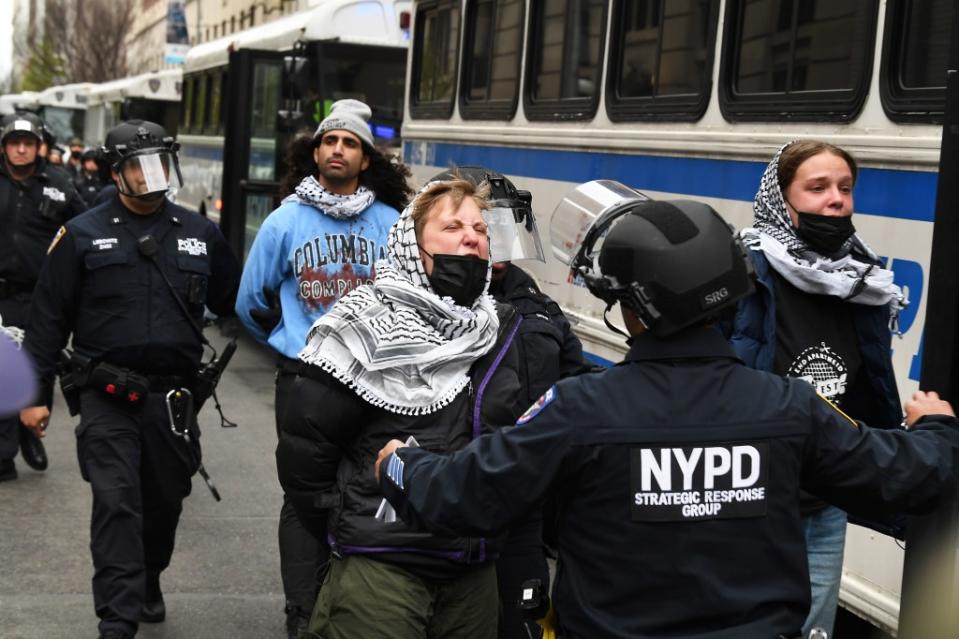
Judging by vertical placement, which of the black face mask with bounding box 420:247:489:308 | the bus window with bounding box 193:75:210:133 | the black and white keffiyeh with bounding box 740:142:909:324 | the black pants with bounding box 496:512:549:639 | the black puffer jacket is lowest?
the black pants with bounding box 496:512:549:639

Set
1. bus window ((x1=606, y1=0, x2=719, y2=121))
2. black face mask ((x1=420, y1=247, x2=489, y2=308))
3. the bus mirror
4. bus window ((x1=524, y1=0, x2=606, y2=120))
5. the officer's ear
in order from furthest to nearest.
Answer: the bus mirror < bus window ((x1=524, y1=0, x2=606, y2=120)) < bus window ((x1=606, y1=0, x2=719, y2=121)) < black face mask ((x1=420, y1=247, x2=489, y2=308)) < the officer's ear

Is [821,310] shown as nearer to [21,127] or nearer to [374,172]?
[374,172]

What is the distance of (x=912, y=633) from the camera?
2863mm

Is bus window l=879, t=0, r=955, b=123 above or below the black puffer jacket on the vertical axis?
above

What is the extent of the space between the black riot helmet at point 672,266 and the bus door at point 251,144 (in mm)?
12338

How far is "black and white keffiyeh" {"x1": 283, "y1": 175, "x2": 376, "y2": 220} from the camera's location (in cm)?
562

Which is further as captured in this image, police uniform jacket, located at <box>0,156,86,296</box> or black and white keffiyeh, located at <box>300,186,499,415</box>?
police uniform jacket, located at <box>0,156,86,296</box>

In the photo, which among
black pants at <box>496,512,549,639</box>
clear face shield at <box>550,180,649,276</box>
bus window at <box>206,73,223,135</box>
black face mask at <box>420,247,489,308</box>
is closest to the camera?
clear face shield at <box>550,180,649,276</box>

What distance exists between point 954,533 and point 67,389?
12.3 feet

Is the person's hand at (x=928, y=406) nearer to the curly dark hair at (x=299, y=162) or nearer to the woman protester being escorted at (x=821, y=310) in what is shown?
the woman protester being escorted at (x=821, y=310)

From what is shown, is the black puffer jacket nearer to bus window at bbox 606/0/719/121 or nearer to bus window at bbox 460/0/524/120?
bus window at bbox 606/0/719/121

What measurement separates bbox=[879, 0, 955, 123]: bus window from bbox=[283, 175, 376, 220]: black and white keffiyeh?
191cm

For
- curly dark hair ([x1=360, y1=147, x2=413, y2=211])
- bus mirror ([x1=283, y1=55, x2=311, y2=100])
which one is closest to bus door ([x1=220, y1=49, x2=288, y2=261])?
bus mirror ([x1=283, y1=55, x2=311, y2=100])

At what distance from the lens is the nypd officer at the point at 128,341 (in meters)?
5.51
